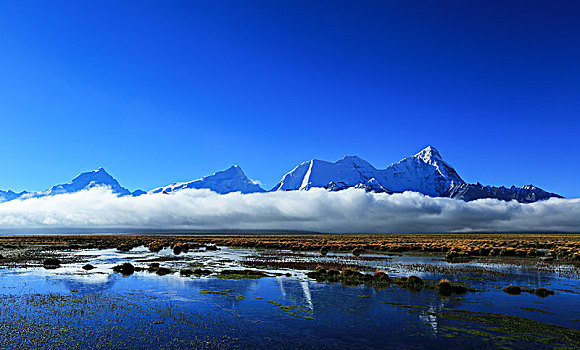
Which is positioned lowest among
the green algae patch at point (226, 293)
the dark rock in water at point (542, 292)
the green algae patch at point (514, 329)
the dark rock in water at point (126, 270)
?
the dark rock in water at point (126, 270)

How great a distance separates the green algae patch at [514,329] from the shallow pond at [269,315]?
0.05 metres

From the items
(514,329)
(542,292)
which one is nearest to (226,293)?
(514,329)

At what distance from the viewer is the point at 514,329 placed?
717 inches

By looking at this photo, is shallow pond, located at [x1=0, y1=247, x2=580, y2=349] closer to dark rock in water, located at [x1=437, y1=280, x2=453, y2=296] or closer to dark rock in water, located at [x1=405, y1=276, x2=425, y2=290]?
dark rock in water, located at [x1=437, y1=280, x2=453, y2=296]

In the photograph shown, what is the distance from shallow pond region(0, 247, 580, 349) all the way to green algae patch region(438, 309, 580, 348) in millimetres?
53

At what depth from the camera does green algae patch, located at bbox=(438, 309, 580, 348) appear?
1673cm

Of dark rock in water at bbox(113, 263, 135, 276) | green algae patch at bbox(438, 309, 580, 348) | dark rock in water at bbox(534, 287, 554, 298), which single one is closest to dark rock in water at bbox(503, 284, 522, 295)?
dark rock in water at bbox(534, 287, 554, 298)

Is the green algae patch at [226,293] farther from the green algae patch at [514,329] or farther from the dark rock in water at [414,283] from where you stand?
the dark rock in water at [414,283]

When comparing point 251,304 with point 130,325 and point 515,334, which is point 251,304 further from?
point 515,334

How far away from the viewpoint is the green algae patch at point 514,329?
54.9 feet

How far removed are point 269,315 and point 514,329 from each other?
514 inches

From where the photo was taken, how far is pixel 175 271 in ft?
131

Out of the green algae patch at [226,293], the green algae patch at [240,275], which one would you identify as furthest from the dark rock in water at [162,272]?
the green algae patch at [226,293]

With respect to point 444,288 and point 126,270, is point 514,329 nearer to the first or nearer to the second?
point 444,288
